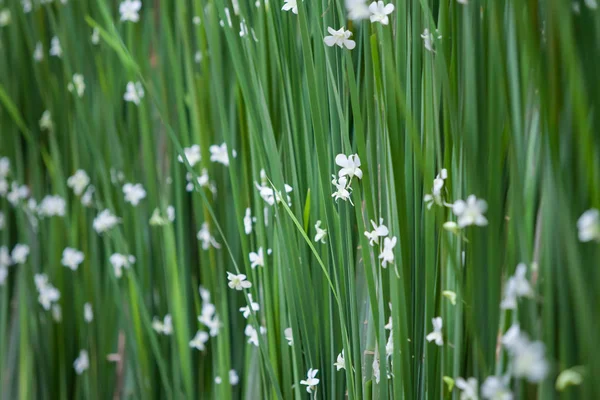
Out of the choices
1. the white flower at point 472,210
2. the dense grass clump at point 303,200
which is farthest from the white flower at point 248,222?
the white flower at point 472,210

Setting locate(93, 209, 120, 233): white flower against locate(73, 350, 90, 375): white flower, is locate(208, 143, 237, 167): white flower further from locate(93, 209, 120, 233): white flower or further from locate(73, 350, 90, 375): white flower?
locate(73, 350, 90, 375): white flower

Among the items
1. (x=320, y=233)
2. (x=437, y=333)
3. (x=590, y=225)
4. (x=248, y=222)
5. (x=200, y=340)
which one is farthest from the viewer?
(x=200, y=340)

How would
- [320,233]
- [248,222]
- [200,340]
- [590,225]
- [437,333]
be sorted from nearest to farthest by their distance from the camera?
[590,225], [437,333], [320,233], [248,222], [200,340]

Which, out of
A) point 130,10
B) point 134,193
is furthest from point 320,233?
point 130,10

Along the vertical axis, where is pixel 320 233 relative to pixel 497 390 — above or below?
above

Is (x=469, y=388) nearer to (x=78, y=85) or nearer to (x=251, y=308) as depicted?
(x=251, y=308)

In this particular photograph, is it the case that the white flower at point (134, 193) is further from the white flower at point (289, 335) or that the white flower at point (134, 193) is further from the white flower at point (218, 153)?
the white flower at point (289, 335)
